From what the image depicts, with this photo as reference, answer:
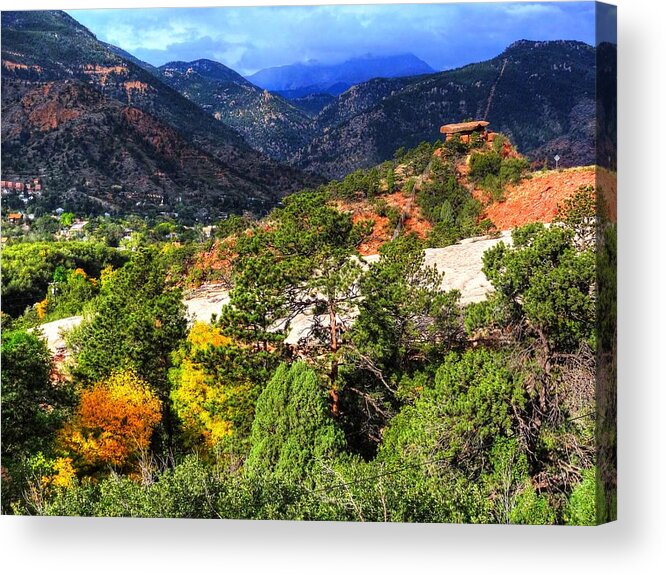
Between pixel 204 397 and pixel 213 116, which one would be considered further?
pixel 213 116

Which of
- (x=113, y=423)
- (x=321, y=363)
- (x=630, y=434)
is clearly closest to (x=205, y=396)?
(x=113, y=423)

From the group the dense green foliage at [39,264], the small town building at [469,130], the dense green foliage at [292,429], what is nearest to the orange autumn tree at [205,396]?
the dense green foliage at [292,429]

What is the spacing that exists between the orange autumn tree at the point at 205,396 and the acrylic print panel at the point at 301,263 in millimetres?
22

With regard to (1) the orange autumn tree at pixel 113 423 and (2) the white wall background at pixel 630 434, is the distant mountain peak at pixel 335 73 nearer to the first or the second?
(2) the white wall background at pixel 630 434

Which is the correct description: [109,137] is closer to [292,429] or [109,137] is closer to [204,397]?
[204,397]

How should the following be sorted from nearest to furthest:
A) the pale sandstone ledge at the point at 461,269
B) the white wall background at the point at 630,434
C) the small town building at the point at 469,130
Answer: the white wall background at the point at 630,434 < the pale sandstone ledge at the point at 461,269 < the small town building at the point at 469,130

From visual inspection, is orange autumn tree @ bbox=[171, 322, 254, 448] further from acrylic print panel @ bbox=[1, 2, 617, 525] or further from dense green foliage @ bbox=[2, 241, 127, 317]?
dense green foliage @ bbox=[2, 241, 127, 317]

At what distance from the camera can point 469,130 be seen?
396 inches

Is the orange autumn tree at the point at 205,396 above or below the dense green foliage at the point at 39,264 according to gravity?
below

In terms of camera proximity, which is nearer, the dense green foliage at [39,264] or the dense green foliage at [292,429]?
the dense green foliage at [292,429]

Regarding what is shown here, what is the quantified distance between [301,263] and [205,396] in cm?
157

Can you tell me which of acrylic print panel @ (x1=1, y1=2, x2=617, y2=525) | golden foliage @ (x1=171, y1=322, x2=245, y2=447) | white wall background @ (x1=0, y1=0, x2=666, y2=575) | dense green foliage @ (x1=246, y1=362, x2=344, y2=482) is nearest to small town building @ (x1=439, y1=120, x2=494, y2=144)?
acrylic print panel @ (x1=1, y1=2, x2=617, y2=525)

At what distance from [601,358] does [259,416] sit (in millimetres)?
3147

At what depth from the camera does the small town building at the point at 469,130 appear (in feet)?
32.9
